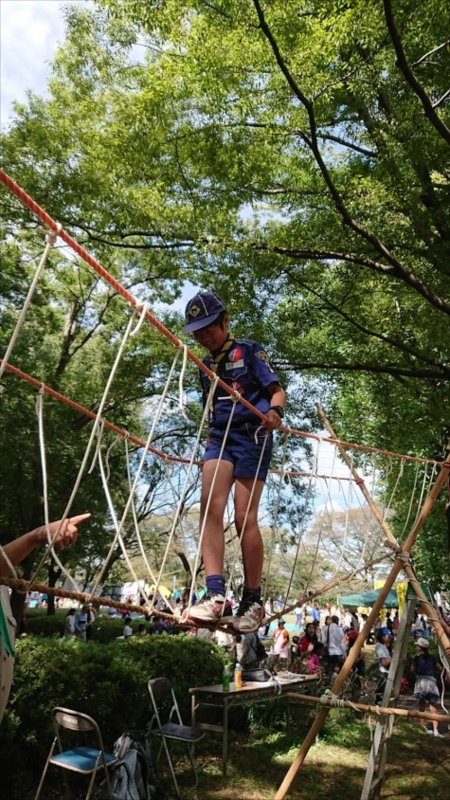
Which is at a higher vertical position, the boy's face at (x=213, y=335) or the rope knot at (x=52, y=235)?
the boy's face at (x=213, y=335)

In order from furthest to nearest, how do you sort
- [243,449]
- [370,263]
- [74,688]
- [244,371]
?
[370,263], [74,688], [244,371], [243,449]

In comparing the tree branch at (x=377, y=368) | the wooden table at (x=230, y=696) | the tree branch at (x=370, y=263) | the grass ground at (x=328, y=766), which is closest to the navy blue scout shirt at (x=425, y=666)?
the grass ground at (x=328, y=766)

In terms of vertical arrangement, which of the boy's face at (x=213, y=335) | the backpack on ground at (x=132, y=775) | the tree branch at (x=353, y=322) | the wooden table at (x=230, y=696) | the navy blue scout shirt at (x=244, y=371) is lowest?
the backpack on ground at (x=132, y=775)

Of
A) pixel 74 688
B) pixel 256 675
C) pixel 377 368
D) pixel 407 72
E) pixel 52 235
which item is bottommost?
pixel 74 688

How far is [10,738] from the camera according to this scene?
4.03m

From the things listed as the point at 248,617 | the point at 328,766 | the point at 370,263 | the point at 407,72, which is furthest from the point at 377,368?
the point at 248,617

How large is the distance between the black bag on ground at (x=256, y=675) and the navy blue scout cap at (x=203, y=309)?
284cm

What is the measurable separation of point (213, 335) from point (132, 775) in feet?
9.37

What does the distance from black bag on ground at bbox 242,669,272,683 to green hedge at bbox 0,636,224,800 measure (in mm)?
1229

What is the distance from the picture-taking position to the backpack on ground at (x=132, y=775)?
3627mm

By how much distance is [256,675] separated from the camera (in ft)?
14.3

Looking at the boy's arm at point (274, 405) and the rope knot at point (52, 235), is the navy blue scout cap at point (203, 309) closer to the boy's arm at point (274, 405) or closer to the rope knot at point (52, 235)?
the boy's arm at point (274, 405)

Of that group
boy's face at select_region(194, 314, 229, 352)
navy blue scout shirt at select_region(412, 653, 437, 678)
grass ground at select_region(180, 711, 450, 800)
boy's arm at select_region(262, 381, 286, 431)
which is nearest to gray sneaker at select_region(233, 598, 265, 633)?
boy's arm at select_region(262, 381, 286, 431)

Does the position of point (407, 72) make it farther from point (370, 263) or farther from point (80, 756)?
point (80, 756)
